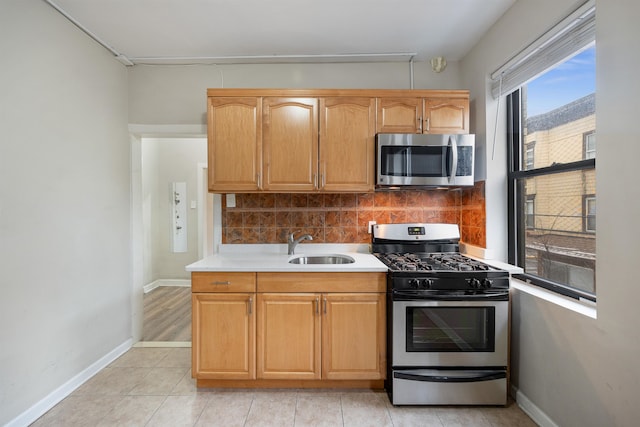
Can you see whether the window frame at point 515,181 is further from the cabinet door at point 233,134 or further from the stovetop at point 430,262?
the cabinet door at point 233,134

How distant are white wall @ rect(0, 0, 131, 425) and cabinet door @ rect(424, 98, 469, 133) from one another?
257 centimetres

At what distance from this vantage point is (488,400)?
6.57 feet

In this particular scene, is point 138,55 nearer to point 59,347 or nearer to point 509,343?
point 59,347

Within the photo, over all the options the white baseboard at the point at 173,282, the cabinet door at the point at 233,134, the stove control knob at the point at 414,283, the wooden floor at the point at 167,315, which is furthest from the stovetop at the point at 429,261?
the white baseboard at the point at 173,282

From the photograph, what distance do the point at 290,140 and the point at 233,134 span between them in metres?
0.44

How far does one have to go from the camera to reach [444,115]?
2.48 m

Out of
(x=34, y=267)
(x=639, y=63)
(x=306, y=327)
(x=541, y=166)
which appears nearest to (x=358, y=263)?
(x=306, y=327)

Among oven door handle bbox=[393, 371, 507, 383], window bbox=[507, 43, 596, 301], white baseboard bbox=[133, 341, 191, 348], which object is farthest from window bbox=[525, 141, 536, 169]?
white baseboard bbox=[133, 341, 191, 348]

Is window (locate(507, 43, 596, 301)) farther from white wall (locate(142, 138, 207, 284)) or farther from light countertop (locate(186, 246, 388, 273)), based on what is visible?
white wall (locate(142, 138, 207, 284))

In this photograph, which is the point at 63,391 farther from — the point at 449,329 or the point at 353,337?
the point at 449,329

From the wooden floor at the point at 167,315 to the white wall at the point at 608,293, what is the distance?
289cm

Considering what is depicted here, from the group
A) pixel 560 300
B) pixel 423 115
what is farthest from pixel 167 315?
pixel 560 300

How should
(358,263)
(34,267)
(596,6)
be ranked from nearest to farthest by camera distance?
(596,6)
(34,267)
(358,263)

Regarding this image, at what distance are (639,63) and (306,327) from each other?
2135 mm
